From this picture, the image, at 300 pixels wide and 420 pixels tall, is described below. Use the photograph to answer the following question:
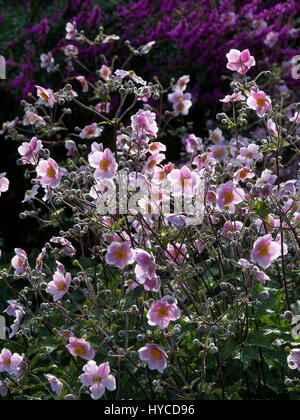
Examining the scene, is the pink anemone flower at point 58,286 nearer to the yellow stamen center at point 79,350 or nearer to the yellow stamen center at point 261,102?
the yellow stamen center at point 79,350

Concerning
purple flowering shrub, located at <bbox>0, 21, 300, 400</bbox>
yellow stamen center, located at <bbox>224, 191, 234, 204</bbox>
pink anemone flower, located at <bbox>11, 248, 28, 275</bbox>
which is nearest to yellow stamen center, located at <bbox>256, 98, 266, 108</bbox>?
purple flowering shrub, located at <bbox>0, 21, 300, 400</bbox>

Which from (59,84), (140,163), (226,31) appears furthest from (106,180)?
(226,31)

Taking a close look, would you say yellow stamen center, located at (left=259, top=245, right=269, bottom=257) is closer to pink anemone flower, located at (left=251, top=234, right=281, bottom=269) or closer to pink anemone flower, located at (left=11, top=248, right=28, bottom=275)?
pink anemone flower, located at (left=251, top=234, right=281, bottom=269)

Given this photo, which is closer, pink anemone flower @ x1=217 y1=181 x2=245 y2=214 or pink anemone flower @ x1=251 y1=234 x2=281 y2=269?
pink anemone flower @ x1=251 y1=234 x2=281 y2=269

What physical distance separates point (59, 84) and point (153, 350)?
10.3 feet

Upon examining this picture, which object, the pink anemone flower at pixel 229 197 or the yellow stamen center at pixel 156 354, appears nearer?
the yellow stamen center at pixel 156 354

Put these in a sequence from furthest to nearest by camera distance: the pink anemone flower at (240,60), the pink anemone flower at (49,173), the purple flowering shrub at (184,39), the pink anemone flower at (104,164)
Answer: the purple flowering shrub at (184,39) → the pink anemone flower at (240,60) → the pink anemone flower at (49,173) → the pink anemone flower at (104,164)

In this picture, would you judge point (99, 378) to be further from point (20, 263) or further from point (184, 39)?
point (184, 39)

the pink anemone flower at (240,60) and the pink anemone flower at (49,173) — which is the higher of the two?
the pink anemone flower at (240,60)

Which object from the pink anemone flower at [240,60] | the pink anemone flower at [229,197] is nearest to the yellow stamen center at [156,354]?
the pink anemone flower at [229,197]

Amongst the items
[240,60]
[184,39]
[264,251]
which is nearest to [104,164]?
[264,251]

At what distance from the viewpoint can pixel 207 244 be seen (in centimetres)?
223

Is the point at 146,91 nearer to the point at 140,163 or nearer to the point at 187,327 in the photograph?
the point at 140,163

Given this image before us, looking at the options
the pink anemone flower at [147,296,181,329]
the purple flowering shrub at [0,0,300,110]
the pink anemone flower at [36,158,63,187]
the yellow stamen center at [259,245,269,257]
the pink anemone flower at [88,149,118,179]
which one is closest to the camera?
the pink anemone flower at [147,296,181,329]
